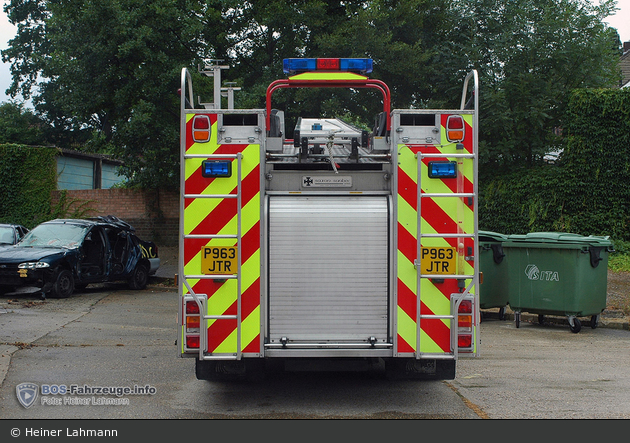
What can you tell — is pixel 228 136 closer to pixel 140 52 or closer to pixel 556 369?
pixel 556 369

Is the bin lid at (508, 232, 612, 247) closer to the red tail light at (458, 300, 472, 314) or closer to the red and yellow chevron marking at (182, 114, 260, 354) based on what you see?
the red tail light at (458, 300, 472, 314)

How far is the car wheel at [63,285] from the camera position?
13289 mm

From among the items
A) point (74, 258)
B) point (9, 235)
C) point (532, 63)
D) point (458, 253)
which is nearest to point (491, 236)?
point (458, 253)

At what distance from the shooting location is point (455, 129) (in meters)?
5.46

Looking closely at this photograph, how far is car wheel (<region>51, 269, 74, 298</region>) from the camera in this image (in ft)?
43.6

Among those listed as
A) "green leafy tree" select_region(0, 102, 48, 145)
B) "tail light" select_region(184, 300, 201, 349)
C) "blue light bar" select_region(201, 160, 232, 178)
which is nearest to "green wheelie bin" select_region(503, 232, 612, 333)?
"blue light bar" select_region(201, 160, 232, 178)

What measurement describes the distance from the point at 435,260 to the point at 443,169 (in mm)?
751

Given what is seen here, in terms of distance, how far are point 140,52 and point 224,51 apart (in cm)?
316

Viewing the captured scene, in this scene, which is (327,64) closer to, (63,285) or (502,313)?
(502,313)

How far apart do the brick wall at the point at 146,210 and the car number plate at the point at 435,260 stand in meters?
17.2

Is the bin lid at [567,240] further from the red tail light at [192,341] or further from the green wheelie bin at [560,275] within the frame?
the red tail light at [192,341]

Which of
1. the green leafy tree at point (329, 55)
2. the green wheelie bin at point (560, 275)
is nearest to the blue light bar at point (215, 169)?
the green wheelie bin at point (560, 275)

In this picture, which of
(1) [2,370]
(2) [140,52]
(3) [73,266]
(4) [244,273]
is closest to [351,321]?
(4) [244,273]

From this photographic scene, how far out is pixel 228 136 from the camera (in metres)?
5.50
